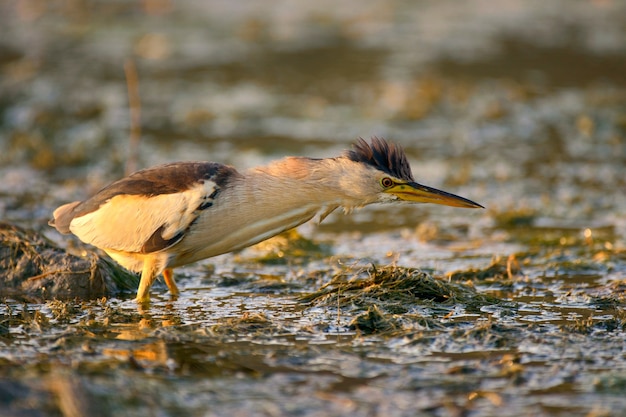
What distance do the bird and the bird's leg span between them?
10 millimetres

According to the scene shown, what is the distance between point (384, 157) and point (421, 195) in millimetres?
308

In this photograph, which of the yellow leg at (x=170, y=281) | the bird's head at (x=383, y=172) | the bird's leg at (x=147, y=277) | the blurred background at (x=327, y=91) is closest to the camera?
the bird's head at (x=383, y=172)

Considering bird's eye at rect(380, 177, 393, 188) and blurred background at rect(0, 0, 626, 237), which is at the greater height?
blurred background at rect(0, 0, 626, 237)

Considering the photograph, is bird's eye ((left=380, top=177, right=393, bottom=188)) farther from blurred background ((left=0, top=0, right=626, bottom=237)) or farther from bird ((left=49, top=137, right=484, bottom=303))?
blurred background ((left=0, top=0, right=626, bottom=237))

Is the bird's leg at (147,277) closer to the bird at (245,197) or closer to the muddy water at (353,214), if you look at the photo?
the bird at (245,197)

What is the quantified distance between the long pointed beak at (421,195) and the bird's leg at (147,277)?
4.58 feet

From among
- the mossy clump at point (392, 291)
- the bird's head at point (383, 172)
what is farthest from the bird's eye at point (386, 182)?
the mossy clump at point (392, 291)

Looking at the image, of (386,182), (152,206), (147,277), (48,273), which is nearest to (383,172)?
(386,182)

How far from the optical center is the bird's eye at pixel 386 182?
5.62 m

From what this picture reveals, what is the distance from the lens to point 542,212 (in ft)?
28.7

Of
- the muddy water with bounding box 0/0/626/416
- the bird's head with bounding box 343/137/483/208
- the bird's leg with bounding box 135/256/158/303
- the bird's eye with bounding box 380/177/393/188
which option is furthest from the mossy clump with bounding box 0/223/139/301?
the bird's eye with bounding box 380/177/393/188

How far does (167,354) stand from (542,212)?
4.68m

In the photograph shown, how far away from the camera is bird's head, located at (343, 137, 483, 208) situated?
18.4 feet

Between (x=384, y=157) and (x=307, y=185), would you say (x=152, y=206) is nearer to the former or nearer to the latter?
(x=307, y=185)
